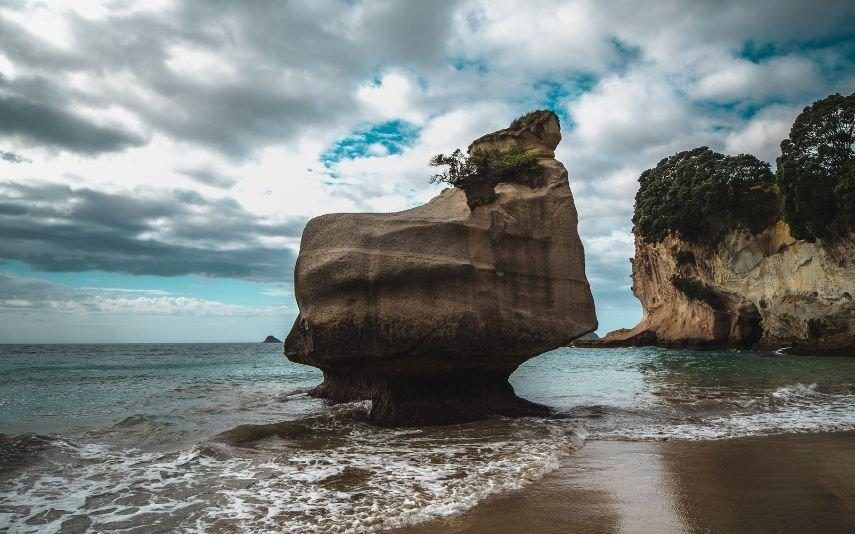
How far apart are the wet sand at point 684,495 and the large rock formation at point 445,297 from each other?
3.19m

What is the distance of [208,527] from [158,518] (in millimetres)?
720

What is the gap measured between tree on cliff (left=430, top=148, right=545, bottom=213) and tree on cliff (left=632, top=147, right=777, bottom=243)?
129 feet

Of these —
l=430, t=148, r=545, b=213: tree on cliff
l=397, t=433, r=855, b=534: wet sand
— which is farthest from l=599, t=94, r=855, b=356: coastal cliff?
l=397, t=433, r=855, b=534: wet sand

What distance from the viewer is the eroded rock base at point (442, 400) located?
11258 mm

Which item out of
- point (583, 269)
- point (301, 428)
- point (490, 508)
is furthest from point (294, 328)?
point (490, 508)

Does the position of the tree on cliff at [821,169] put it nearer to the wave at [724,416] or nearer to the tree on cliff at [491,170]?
the wave at [724,416]

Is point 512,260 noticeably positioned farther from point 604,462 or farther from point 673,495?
point 673,495

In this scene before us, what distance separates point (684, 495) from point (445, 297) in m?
5.57

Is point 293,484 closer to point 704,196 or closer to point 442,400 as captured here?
point 442,400

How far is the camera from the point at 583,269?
12430 mm

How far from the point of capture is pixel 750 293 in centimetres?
4784

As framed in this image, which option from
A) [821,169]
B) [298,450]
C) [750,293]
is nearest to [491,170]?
[298,450]

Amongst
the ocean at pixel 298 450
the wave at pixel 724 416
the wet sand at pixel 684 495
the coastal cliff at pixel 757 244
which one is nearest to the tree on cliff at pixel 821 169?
the coastal cliff at pixel 757 244

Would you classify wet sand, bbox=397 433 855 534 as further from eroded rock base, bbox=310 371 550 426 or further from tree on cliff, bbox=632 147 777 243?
tree on cliff, bbox=632 147 777 243
